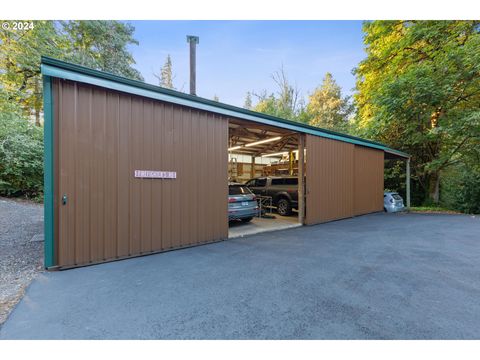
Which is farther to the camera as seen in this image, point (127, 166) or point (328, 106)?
point (328, 106)

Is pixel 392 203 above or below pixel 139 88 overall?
below

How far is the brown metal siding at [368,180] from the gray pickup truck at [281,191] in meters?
2.54

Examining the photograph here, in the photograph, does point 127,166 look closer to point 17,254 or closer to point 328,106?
point 17,254

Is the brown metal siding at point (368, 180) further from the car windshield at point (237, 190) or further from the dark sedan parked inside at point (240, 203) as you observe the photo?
the car windshield at point (237, 190)

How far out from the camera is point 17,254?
13.1 feet

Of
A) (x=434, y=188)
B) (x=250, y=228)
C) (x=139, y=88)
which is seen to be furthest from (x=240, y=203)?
(x=434, y=188)

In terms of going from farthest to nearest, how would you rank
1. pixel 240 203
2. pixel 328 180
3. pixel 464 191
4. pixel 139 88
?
1. pixel 464 191
2. pixel 328 180
3. pixel 240 203
4. pixel 139 88

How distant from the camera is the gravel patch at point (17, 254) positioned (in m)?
2.67

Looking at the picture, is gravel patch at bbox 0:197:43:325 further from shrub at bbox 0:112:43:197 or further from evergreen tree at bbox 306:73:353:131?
evergreen tree at bbox 306:73:353:131

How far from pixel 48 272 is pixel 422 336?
15.6 ft

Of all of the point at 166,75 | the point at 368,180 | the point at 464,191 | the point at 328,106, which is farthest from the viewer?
the point at 166,75

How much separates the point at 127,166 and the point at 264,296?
3.21m

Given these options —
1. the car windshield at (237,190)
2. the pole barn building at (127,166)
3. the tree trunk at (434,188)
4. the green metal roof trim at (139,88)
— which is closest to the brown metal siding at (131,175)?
the pole barn building at (127,166)
